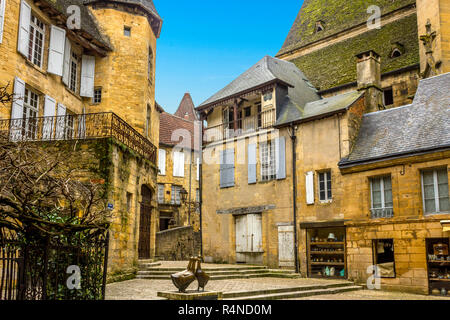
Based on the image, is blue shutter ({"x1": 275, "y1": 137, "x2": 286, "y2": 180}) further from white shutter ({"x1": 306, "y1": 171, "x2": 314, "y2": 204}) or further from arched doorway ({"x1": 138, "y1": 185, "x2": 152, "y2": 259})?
arched doorway ({"x1": 138, "y1": 185, "x2": 152, "y2": 259})

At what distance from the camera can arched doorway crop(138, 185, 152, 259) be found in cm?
1486

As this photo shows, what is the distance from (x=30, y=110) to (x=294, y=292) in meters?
10.2

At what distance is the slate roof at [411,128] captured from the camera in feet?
41.7

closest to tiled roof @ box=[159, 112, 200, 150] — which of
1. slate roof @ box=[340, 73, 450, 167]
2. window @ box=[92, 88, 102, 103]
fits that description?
window @ box=[92, 88, 102, 103]

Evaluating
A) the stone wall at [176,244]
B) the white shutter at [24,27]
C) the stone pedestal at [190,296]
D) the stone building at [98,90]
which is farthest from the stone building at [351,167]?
the white shutter at [24,27]

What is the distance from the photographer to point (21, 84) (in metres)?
13.6

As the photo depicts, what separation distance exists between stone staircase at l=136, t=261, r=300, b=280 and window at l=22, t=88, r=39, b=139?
550 cm

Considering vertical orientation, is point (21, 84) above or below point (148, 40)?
below

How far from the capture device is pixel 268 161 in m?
17.3
